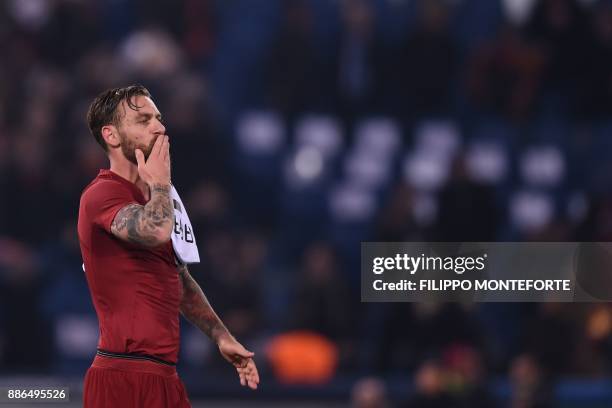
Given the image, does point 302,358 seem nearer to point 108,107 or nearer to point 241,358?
point 241,358

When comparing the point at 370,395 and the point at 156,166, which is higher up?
the point at 156,166

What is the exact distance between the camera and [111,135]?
11.5 ft

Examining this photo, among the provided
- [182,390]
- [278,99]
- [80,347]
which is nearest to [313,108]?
[278,99]

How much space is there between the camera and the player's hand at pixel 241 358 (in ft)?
11.9

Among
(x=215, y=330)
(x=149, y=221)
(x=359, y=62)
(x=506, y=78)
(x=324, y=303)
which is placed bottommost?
(x=324, y=303)

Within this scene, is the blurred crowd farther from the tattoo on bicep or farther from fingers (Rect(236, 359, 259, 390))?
the tattoo on bicep

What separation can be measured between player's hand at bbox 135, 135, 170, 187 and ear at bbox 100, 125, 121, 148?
0.43 ft

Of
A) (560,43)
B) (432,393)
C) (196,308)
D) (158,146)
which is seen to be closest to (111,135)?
(158,146)

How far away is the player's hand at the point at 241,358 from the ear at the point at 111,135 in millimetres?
704

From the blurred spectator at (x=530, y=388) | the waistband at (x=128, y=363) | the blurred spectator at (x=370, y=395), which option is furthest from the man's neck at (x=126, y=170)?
the blurred spectator at (x=530, y=388)

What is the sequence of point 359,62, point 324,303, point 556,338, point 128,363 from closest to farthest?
point 128,363, point 556,338, point 324,303, point 359,62

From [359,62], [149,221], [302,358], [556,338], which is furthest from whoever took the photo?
[359,62]

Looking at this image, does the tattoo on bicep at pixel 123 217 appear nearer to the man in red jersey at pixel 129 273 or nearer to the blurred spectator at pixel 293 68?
the man in red jersey at pixel 129 273

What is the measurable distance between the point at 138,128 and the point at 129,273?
427 millimetres
